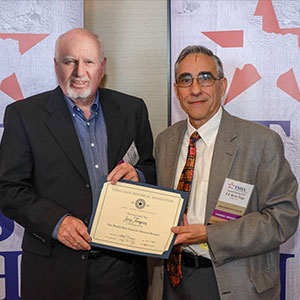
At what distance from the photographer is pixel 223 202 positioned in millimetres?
1835

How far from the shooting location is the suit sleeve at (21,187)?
1849mm

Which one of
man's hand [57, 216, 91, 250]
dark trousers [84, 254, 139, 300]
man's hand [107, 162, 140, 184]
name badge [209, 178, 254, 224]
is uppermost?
man's hand [107, 162, 140, 184]

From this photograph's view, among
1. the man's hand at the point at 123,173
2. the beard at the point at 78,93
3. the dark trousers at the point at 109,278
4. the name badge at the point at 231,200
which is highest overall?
the beard at the point at 78,93

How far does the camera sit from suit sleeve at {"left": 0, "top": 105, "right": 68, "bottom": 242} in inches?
72.8

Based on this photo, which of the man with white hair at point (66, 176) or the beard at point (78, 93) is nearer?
the man with white hair at point (66, 176)

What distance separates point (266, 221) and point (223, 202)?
0.22 m

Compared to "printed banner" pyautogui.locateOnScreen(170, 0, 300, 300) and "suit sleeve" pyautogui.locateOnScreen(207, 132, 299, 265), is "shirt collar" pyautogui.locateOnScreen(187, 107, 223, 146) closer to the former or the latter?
"suit sleeve" pyautogui.locateOnScreen(207, 132, 299, 265)

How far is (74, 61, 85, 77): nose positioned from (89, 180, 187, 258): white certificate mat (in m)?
0.65

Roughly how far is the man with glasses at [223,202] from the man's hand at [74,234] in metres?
0.43

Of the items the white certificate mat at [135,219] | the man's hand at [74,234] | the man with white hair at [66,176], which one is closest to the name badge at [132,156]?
the man with white hair at [66,176]

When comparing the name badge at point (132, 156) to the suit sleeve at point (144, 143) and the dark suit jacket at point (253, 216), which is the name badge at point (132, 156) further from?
the dark suit jacket at point (253, 216)

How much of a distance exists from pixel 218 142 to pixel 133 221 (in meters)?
0.59

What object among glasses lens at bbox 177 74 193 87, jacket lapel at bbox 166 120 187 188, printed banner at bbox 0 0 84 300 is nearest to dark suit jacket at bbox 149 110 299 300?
jacket lapel at bbox 166 120 187 188

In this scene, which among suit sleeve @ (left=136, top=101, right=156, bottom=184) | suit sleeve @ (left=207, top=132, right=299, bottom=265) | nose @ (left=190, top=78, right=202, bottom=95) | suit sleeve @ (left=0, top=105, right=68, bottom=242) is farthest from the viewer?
suit sleeve @ (left=136, top=101, right=156, bottom=184)
